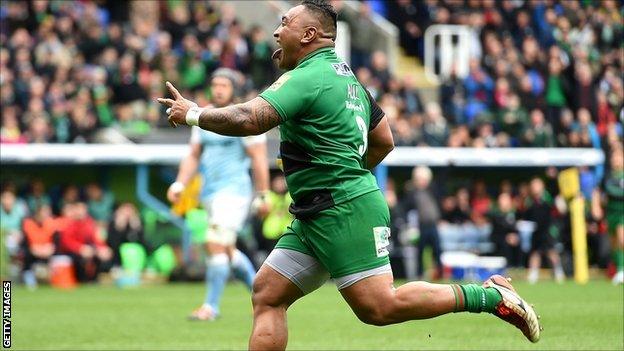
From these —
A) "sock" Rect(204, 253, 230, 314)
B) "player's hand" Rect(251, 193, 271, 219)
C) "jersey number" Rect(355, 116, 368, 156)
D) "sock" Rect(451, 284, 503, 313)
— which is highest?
"jersey number" Rect(355, 116, 368, 156)

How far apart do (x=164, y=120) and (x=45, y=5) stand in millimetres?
3746

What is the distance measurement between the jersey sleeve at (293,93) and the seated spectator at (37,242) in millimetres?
14540

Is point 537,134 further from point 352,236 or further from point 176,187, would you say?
point 352,236

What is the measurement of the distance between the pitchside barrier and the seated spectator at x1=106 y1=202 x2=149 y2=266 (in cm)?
91

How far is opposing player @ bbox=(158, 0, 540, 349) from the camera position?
7445mm

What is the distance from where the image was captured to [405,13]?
30.9m

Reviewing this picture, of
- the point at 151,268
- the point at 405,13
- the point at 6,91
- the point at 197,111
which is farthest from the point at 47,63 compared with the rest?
the point at 197,111

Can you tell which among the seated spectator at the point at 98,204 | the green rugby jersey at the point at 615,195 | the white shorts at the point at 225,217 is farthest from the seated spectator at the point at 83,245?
the green rugby jersey at the point at 615,195

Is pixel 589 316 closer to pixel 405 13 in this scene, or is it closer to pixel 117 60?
pixel 117 60

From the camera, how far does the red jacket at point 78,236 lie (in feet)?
71.4

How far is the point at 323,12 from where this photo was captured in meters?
7.83

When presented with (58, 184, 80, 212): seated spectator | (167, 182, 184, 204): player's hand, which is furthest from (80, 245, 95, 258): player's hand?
(167, 182, 184, 204): player's hand

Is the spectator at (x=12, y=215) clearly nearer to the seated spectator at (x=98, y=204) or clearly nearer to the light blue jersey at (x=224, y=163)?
the seated spectator at (x=98, y=204)

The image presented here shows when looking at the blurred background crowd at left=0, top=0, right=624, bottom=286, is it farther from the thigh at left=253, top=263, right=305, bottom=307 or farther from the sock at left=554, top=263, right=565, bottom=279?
the thigh at left=253, top=263, right=305, bottom=307
